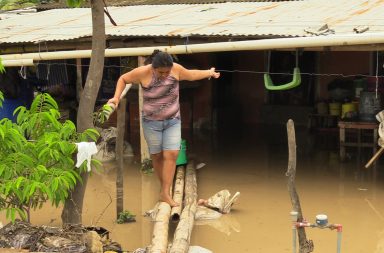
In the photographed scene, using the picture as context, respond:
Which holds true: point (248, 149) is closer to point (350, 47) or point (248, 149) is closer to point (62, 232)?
point (350, 47)

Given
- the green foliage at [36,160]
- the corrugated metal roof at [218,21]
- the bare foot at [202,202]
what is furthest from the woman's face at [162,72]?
the corrugated metal roof at [218,21]

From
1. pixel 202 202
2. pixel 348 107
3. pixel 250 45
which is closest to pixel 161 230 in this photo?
pixel 202 202

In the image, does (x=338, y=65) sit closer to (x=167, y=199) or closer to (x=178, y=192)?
(x=178, y=192)

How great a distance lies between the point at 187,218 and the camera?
275 inches

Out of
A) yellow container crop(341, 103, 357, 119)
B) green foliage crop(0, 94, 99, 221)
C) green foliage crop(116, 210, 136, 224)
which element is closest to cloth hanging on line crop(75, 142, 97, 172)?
green foliage crop(0, 94, 99, 221)

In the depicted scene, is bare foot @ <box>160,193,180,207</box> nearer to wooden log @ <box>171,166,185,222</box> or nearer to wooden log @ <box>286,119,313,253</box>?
wooden log @ <box>171,166,185,222</box>

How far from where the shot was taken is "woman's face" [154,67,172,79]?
655 centimetres

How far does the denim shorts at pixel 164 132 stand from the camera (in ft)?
22.7

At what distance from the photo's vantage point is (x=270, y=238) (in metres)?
7.10

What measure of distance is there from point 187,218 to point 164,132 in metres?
0.93

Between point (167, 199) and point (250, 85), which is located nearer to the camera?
point (167, 199)

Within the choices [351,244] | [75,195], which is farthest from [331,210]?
[75,195]

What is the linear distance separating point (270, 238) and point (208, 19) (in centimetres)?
443

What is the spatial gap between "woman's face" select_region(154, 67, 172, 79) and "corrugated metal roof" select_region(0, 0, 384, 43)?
2248 mm
